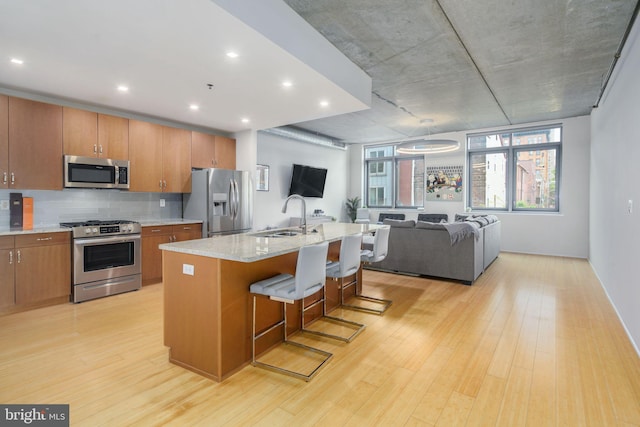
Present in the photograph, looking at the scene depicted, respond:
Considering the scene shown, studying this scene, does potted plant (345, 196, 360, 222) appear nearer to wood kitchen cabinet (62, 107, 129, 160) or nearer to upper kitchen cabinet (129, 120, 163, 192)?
upper kitchen cabinet (129, 120, 163, 192)

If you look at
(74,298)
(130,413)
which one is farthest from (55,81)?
(130,413)

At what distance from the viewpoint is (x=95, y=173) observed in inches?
171

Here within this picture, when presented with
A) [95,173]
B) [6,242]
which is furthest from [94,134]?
[6,242]

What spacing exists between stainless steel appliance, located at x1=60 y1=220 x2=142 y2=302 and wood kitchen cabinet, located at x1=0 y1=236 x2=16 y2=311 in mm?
→ 555

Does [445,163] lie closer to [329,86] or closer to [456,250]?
[456,250]

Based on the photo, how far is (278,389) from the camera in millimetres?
2205

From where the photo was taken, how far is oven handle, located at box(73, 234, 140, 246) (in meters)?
4.00

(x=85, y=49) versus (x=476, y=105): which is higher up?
(x=476, y=105)

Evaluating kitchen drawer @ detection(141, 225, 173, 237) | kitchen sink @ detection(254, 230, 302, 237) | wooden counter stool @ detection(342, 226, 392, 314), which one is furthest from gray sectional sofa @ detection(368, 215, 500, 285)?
kitchen drawer @ detection(141, 225, 173, 237)

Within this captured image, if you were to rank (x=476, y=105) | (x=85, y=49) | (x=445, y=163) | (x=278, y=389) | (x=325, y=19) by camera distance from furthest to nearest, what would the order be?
(x=445, y=163) → (x=476, y=105) → (x=325, y=19) → (x=85, y=49) → (x=278, y=389)

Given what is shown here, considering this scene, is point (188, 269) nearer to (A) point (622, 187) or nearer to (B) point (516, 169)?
(A) point (622, 187)

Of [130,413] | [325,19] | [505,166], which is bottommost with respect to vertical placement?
[130,413]

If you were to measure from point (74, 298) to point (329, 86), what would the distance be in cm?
404

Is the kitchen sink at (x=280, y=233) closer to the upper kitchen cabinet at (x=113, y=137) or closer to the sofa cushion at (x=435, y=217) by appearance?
the upper kitchen cabinet at (x=113, y=137)
